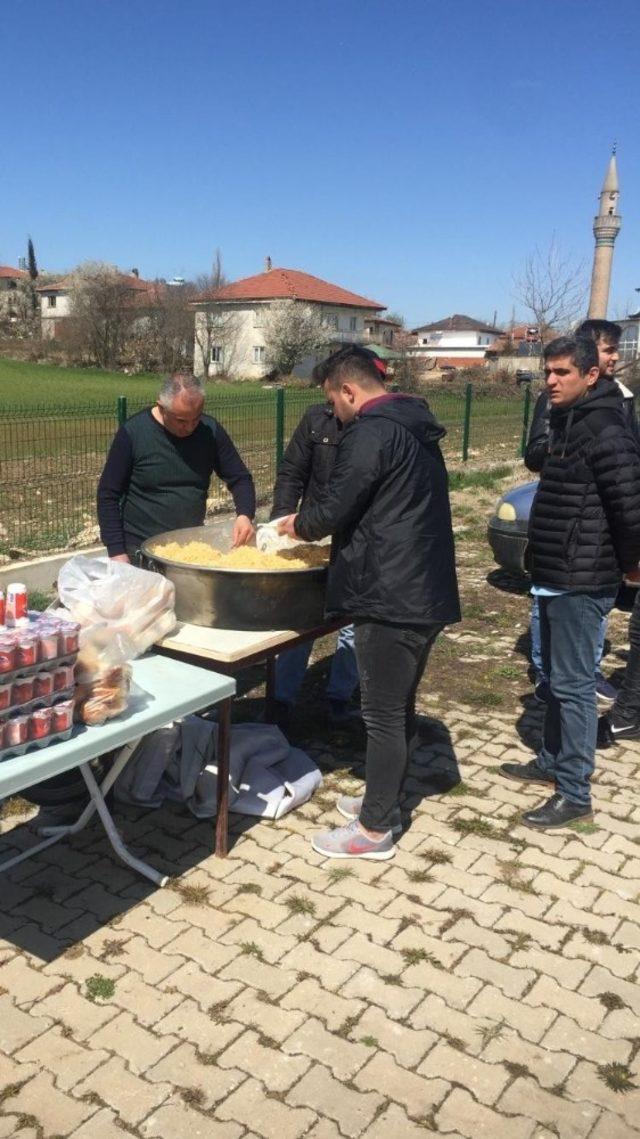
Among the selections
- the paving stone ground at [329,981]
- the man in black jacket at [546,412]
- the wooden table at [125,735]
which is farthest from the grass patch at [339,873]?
the man in black jacket at [546,412]

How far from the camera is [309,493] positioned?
436 centimetres

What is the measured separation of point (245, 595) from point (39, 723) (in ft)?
3.34

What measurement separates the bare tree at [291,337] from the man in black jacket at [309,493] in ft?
144

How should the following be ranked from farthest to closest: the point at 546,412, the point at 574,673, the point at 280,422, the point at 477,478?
the point at 477,478 → the point at 280,422 → the point at 546,412 → the point at 574,673

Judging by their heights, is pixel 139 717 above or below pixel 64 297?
below

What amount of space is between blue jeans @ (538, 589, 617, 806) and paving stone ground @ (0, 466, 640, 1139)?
282 millimetres

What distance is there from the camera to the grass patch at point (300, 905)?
3055 millimetres

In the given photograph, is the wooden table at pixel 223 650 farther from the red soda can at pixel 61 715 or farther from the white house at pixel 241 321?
the white house at pixel 241 321

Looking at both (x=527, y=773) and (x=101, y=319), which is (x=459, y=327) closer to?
(x=101, y=319)

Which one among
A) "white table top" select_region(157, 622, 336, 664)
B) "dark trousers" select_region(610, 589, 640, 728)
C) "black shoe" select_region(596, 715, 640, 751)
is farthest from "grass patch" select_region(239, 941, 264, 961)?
"dark trousers" select_region(610, 589, 640, 728)

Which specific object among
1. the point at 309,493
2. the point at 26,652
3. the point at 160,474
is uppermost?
the point at 160,474

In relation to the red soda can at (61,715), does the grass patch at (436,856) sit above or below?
below

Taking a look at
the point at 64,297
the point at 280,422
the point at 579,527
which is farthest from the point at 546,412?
the point at 64,297

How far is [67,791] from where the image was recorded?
337 cm
